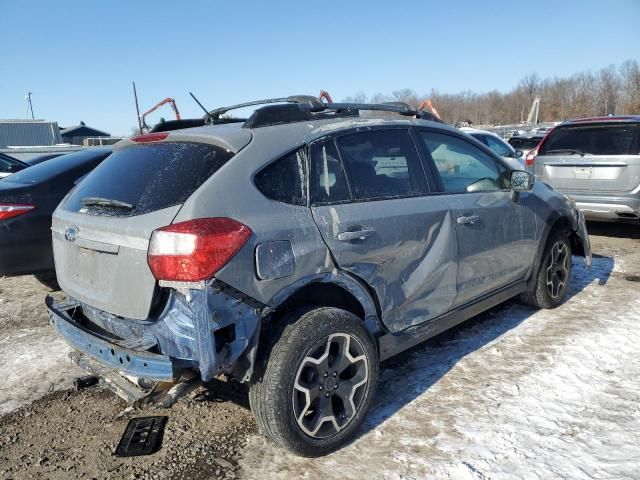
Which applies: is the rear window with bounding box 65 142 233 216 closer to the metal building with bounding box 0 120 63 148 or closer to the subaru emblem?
the subaru emblem

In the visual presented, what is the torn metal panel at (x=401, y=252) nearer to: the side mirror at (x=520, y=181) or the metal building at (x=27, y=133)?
the side mirror at (x=520, y=181)

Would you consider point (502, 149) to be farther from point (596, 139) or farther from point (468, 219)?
point (468, 219)

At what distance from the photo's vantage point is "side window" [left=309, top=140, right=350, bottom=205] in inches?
108

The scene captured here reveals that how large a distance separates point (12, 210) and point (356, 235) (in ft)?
12.1

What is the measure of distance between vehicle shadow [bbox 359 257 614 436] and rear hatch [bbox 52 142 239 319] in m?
1.54

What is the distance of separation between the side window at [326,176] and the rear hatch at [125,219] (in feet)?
1.56

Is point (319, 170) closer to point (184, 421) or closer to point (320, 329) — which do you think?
point (320, 329)

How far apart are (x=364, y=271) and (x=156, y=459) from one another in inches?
58.7

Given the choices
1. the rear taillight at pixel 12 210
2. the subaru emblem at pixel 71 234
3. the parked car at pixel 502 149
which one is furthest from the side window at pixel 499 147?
the subaru emblem at pixel 71 234

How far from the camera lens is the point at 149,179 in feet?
8.56

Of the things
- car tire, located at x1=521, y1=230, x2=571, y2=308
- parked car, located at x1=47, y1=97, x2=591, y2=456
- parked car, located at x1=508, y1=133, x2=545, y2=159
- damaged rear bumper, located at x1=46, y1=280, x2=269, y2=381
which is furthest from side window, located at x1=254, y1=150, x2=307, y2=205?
parked car, located at x1=508, y1=133, x2=545, y2=159

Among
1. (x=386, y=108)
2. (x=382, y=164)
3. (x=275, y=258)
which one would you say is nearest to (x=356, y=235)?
(x=275, y=258)

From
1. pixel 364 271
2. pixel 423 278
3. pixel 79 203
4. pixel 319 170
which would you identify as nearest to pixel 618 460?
pixel 423 278

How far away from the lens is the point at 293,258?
250 cm
